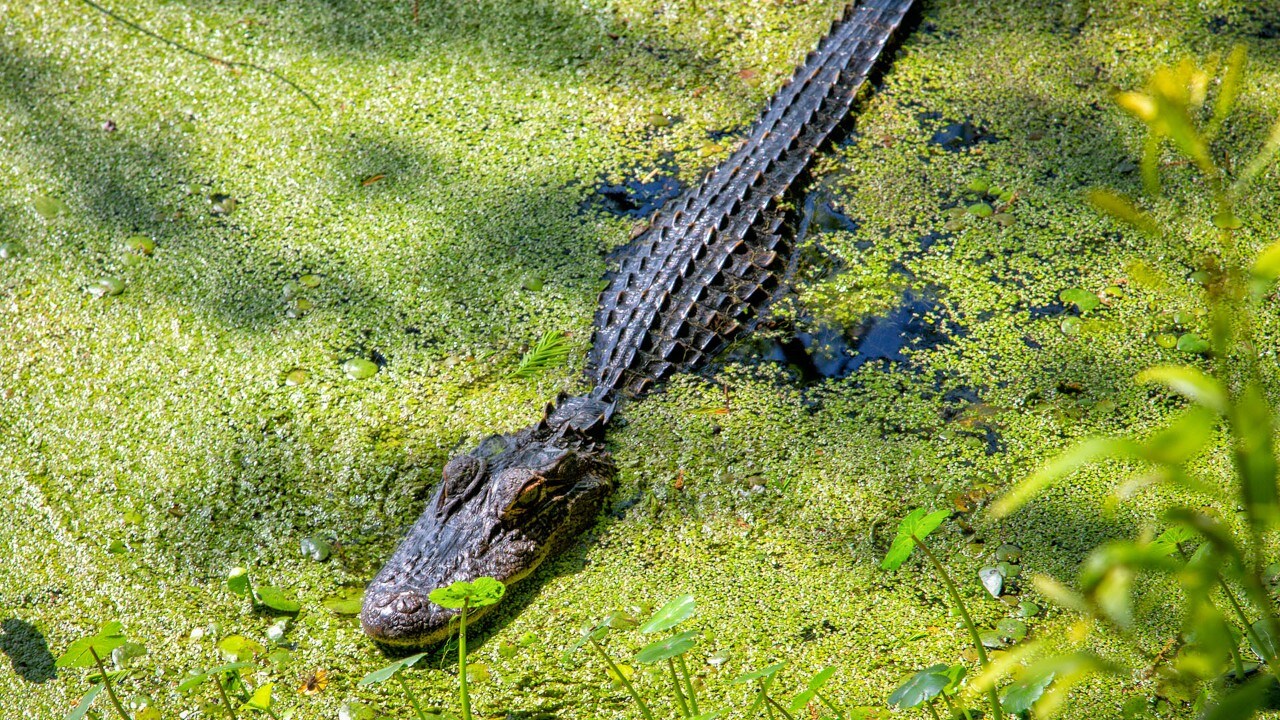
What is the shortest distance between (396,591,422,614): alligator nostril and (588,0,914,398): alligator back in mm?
906

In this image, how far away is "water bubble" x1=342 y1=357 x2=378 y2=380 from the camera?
305 centimetres

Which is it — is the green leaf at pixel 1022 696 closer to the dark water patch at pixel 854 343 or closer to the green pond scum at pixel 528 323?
the green pond scum at pixel 528 323

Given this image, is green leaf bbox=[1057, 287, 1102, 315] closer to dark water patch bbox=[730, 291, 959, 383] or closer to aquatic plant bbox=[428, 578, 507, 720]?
dark water patch bbox=[730, 291, 959, 383]

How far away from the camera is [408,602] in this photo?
7.26 feet

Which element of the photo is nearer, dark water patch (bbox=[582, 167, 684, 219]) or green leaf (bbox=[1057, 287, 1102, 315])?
green leaf (bbox=[1057, 287, 1102, 315])

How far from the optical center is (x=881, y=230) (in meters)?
3.39

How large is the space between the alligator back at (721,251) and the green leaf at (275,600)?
1050 millimetres

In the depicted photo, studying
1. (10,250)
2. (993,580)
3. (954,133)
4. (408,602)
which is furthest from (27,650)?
(954,133)

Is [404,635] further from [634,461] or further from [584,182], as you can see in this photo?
[584,182]

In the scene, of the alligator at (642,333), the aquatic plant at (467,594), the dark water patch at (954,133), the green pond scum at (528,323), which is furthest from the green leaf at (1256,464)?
the dark water patch at (954,133)

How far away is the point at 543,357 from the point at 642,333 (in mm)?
341

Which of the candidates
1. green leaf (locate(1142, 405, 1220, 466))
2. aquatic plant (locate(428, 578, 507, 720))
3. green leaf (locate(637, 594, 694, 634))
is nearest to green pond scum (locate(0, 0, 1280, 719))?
aquatic plant (locate(428, 578, 507, 720))

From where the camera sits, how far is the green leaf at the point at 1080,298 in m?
3.01

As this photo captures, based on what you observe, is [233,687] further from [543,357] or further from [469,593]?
[543,357]
